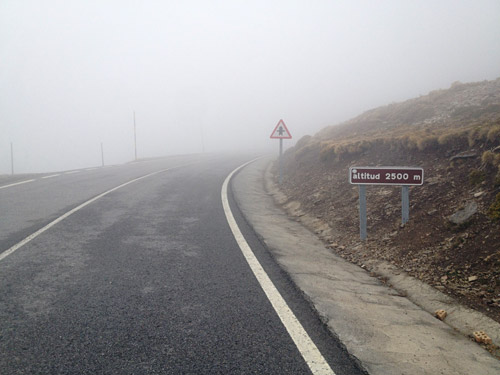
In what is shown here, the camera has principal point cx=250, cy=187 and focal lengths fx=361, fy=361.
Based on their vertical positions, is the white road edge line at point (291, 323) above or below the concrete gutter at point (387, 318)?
above

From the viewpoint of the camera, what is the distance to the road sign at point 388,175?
19.2ft

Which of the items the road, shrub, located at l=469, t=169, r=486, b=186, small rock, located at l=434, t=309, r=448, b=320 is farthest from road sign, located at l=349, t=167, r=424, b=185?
small rock, located at l=434, t=309, r=448, b=320

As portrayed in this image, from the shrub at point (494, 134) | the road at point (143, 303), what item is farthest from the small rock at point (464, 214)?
the road at point (143, 303)

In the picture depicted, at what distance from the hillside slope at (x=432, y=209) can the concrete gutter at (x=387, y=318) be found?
0.28 metres

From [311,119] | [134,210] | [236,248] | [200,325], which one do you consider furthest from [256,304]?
[311,119]

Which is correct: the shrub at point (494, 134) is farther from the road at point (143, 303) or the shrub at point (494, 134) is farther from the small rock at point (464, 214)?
the road at point (143, 303)

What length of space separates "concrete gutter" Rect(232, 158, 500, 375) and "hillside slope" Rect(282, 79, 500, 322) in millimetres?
279

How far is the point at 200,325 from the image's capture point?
129 inches

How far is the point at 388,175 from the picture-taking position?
19.6 ft

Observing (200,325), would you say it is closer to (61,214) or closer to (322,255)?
(322,255)

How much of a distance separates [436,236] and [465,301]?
1.54 metres

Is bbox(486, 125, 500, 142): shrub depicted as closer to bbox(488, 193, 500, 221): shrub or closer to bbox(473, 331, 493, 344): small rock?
bbox(488, 193, 500, 221): shrub

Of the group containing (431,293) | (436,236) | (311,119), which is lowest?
(431,293)

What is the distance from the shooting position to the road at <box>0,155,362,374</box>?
274 cm
